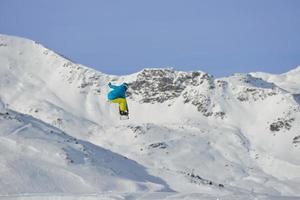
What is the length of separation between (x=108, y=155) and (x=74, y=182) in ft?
96.7

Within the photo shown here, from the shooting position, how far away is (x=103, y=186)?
87812 mm

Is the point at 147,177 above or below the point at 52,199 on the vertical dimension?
above

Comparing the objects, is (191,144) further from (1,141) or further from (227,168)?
(1,141)

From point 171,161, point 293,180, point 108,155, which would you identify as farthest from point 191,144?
point 108,155

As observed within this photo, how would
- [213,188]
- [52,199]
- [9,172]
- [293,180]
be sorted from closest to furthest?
[52,199] → [9,172] → [213,188] → [293,180]

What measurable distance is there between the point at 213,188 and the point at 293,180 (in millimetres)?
76382

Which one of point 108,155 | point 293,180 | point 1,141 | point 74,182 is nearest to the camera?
point 74,182

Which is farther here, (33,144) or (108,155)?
(108,155)

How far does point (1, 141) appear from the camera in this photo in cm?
9606

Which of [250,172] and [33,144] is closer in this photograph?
A: [33,144]

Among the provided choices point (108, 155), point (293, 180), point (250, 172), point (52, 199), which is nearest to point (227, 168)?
point (250, 172)

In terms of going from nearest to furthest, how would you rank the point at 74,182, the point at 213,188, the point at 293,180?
the point at 74,182, the point at 213,188, the point at 293,180

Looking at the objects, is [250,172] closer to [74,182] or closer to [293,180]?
[293,180]

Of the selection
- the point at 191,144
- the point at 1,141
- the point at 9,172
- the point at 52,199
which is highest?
the point at 191,144
